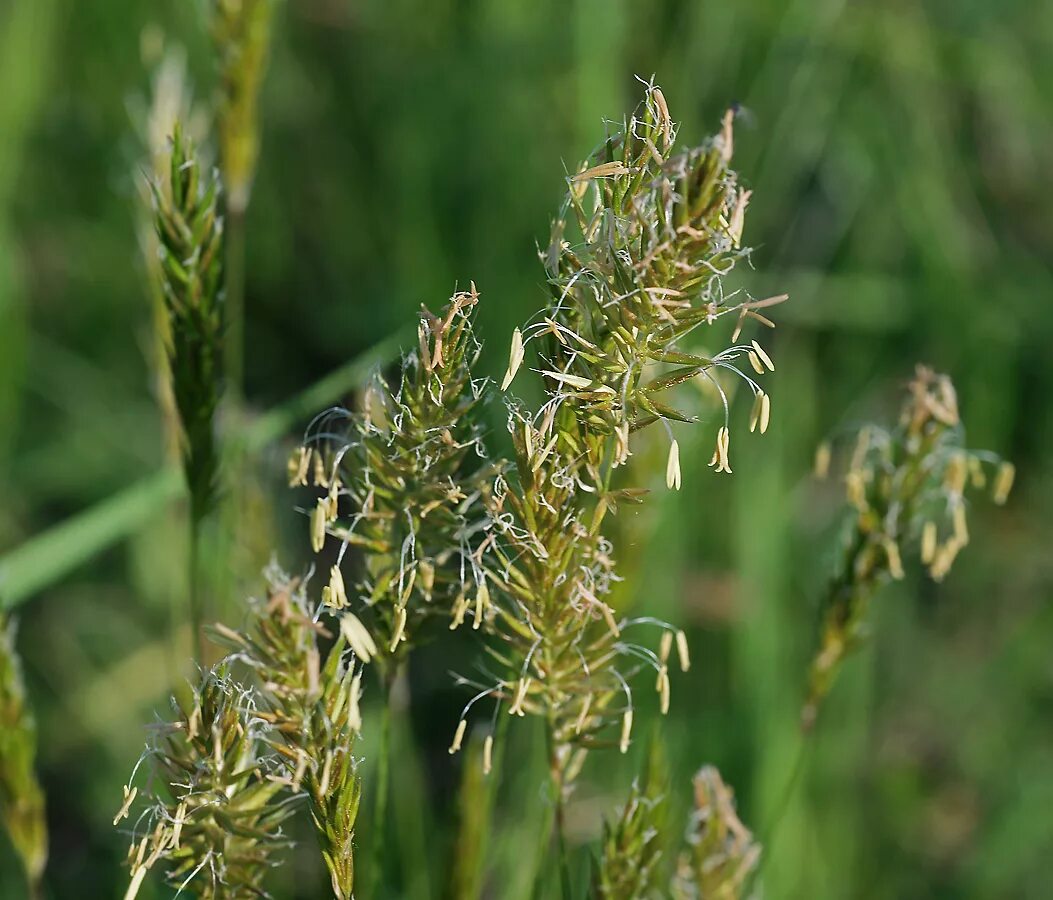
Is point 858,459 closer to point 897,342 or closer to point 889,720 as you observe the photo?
point 889,720

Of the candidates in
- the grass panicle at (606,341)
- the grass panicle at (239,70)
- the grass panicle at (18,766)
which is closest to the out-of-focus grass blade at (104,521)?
the grass panicle at (239,70)

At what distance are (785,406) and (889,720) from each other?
68cm

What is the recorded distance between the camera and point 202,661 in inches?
50.1

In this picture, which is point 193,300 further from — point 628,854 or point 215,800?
point 628,854

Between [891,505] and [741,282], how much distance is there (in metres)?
1.48

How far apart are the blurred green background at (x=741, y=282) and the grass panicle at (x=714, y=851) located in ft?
2.41

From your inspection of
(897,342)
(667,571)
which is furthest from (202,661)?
(897,342)

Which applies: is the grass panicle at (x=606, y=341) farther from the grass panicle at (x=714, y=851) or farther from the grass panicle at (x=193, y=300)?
the grass panicle at (x=193, y=300)

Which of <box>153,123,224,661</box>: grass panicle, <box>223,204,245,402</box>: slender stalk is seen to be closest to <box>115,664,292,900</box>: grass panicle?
<box>153,123,224,661</box>: grass panicle

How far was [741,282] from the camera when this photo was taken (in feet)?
8.34

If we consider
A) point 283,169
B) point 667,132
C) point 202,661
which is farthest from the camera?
point 283,169

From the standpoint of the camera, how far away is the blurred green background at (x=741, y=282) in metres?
2.12

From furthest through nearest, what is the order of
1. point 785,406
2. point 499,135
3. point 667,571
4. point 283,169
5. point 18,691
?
1. point 283,169
2. point 499,135
3. point 785,406
4. point 667,571
5. point 18,691

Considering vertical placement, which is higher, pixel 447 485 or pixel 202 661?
pixel 447 485
